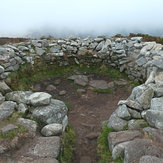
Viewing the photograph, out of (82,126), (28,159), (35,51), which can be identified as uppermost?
(35,51)

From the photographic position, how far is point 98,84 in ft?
39.2

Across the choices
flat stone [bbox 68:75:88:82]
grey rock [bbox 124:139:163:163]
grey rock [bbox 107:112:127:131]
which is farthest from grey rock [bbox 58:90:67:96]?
grey rock [bbox 124:139:163:163]

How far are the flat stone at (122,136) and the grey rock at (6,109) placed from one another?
3604 millimetres

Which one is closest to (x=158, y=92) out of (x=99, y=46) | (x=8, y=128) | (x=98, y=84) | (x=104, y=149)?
(x=104, y=149)

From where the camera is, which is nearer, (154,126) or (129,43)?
(154,126)

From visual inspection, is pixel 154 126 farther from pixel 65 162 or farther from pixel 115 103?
pixel 115 103

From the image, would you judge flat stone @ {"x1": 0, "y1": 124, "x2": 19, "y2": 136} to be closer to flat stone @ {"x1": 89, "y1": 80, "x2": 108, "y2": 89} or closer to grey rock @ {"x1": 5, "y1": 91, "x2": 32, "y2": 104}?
grey rock @ {"x1": 5, "y1": 91, "x2": 32, "y2": 104}

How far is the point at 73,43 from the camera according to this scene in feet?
46.7

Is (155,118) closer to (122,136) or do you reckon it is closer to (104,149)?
(122,136)

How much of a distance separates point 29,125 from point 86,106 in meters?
4.13

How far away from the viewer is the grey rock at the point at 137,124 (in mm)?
6168

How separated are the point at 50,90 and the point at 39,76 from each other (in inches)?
64.9

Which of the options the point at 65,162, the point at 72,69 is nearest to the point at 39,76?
the point at 72,69

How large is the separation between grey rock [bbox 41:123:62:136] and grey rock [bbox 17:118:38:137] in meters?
0.31
